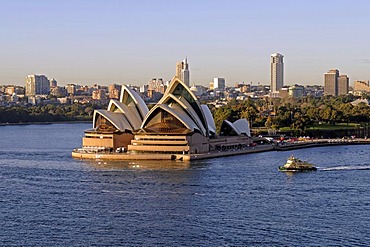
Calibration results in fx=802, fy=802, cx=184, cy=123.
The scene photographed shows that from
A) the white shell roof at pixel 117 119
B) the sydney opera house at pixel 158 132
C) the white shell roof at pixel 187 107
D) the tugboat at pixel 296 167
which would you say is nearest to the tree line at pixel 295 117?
the sydney opera house at pixel 158 132

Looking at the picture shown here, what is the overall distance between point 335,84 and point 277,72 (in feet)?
57.8

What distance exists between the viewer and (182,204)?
20234 mm

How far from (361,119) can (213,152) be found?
2316 centimetres

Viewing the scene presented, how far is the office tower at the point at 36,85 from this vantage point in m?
137

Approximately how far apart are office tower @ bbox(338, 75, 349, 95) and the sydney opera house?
91961 mm

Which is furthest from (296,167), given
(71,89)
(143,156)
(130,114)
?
(71,89)

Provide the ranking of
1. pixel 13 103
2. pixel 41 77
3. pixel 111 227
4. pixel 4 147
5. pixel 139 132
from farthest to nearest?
1. pixel 41 77
2. pixel 13 103
3. pixel 4 147
4. pixel 139 132
5. pixel 111 227

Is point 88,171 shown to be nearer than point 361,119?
Yes

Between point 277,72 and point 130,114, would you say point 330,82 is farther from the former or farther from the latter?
point 130,114

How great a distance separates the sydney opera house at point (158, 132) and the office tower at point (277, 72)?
347 feet

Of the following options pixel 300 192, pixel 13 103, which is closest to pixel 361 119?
pixel 300 192

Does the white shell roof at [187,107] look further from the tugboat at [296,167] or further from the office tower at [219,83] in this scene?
the office tower at [219,83]

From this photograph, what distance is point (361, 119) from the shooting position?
5481cm

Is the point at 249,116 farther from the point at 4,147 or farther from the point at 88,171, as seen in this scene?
the point at 88,171
